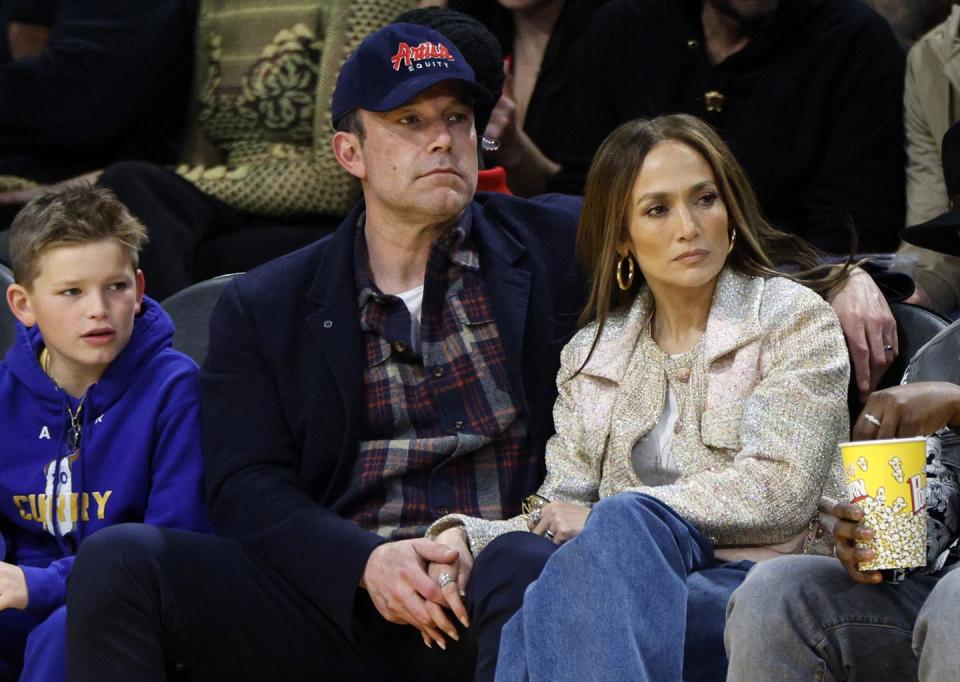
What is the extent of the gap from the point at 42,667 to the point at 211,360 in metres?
0.66

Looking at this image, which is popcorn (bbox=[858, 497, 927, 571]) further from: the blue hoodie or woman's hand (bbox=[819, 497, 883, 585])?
the blue hoodie

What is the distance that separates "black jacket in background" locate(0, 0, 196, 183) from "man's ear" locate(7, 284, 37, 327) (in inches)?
51.7

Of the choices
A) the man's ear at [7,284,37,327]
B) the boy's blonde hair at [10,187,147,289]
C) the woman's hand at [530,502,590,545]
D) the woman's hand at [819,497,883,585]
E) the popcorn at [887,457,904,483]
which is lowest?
the woman's hand at [530,502,590,545]

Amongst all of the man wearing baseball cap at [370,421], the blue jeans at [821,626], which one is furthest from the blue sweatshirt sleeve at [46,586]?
the blue jeans at [821,626]

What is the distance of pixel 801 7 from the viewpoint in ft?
12.5

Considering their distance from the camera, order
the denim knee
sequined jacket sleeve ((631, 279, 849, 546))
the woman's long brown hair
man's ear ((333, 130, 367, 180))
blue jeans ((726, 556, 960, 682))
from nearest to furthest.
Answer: blue jeans ((726, 556, 960, 682)), the denim knee, sequined jacket sleeve ((631, 279, 849, 546)), the woman's long brown hair, man's ear ((333, 130, 367, 180))

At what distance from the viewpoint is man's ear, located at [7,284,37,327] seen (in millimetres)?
3234

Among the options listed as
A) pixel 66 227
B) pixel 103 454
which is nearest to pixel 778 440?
pixel 103 454

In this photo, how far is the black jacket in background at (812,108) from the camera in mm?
3684

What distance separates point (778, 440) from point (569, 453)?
438mm

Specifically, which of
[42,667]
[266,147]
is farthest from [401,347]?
[266,147]

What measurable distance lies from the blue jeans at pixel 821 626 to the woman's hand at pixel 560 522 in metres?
0.43

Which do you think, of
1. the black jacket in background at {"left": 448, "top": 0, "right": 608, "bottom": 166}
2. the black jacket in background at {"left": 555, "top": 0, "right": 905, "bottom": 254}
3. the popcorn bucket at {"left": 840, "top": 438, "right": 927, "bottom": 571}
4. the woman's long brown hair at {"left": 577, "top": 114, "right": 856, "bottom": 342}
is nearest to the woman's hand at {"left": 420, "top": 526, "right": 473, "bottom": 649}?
the woman's long brown hair at {"left": 577, "top": 114, "right": 856, "bottom": 342}

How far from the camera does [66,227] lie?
3.16 meters
